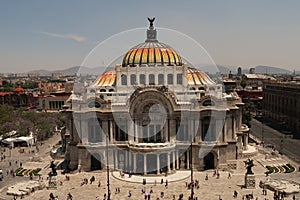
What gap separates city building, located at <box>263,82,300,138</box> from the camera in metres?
96.2

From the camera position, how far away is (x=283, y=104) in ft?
350

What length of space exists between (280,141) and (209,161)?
3024cm

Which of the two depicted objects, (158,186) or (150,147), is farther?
(150,147)

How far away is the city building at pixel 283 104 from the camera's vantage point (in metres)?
96.2

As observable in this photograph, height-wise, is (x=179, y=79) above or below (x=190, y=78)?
below

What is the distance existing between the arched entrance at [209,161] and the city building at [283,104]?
3910 cm

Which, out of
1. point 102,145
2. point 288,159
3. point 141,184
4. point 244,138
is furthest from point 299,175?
point 102,145

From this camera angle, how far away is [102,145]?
204ft

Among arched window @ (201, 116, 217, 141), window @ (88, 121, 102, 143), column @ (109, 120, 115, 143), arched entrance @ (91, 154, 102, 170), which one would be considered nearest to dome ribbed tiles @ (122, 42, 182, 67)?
column @ (109, 120, 115, 143)

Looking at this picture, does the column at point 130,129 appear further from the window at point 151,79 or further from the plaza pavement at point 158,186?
the window at point 151,79

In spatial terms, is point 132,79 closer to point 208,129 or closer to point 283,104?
point 208,129

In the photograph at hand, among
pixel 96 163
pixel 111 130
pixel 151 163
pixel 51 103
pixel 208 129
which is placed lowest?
pixel 96 163

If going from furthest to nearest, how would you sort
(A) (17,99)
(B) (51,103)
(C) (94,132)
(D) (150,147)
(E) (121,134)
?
1. (A) (17,99)
2. (B) (51,103)
3. (E) (121,134)
4. (C) (94,132)
5. (D) (150,147)

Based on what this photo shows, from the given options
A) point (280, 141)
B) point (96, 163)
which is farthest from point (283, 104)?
point (96, 163)
